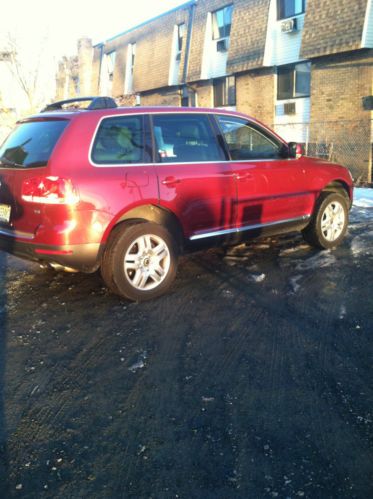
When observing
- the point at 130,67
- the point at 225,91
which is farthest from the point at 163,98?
the point at 225,91

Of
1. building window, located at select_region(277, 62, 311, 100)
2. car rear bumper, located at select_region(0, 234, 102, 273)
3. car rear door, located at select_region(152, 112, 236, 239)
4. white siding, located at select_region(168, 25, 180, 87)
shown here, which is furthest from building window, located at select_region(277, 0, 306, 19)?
car rear bumper, located at select_region(0, 234, 102, 273)

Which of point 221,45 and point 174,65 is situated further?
point 174,65

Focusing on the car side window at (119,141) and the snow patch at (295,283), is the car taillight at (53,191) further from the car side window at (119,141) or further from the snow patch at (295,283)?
the snow patch at (295,283)

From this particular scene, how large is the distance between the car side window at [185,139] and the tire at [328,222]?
1.78 meters

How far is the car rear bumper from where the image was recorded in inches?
155

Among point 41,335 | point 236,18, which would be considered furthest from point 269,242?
point 236,18

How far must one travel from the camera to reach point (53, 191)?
3818mm

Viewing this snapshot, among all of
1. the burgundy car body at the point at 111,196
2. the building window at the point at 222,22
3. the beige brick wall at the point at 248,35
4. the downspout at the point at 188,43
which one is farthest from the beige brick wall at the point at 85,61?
the burgundy car body at the point at 111,196

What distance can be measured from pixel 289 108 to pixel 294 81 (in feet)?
3.25

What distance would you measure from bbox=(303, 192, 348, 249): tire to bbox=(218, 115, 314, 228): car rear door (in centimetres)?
26

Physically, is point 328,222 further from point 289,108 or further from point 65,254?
point 289,108

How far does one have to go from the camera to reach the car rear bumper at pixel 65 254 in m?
3.94

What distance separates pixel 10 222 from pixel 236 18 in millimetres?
17122

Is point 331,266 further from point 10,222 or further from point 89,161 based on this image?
point 10,222
